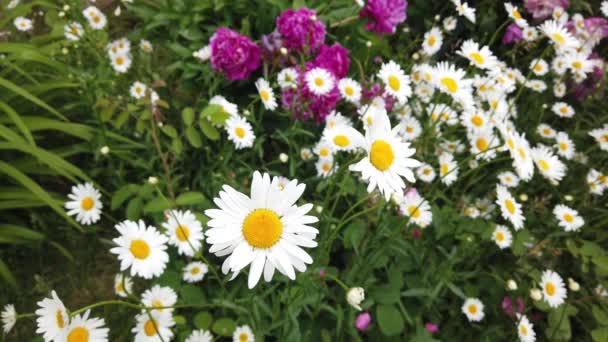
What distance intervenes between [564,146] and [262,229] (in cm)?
206

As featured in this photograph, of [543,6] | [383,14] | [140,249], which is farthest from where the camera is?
[543,6]

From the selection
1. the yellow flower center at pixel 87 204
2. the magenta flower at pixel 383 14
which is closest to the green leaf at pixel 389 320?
the yellow flower center at pixel 87 204

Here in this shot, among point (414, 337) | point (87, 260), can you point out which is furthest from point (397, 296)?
point (87, 260)

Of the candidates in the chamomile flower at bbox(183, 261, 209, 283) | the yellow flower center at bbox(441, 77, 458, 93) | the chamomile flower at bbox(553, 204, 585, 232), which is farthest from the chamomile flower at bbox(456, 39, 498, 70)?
the chamomile flower at bbox(183, 261, 209, 283)

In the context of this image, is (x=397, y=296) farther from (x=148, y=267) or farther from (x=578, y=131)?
(x=578, y=131)

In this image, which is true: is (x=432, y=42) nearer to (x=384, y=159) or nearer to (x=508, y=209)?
(x=508, y=209)

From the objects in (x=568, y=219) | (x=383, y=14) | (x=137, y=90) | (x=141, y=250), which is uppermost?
(x=137, y=90)

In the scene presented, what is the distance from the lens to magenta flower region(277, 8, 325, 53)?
1778 millimetres

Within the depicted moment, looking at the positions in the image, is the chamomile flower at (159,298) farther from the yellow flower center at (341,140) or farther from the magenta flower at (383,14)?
the magenta flower at (383,14)

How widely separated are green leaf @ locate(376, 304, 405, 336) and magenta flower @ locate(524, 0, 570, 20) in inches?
82.2

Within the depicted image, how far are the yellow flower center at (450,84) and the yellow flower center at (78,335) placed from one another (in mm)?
1588

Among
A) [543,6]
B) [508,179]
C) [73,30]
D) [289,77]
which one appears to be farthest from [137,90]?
[543,6]

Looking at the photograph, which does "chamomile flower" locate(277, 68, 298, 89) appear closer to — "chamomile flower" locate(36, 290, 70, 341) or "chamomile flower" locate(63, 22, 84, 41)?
"chamomile flower" locate(63, 22, 84, 41)

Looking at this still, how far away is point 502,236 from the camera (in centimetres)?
179
